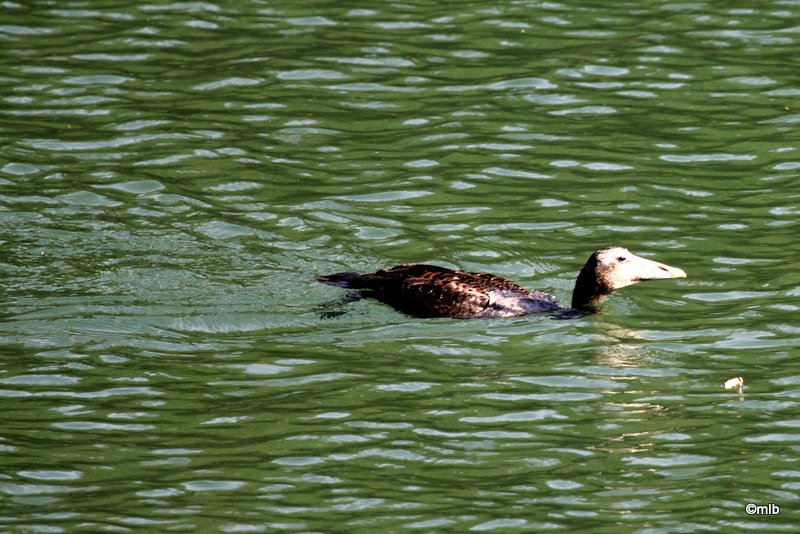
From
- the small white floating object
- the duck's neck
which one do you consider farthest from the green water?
the duck's neck

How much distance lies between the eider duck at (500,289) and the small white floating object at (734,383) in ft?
5.54

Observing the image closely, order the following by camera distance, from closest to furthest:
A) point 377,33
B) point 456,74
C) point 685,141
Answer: point 685,141 → point 456,74 → point 377,33

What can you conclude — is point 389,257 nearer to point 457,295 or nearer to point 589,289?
point 457,295

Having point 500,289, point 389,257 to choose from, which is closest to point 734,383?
point 500,289

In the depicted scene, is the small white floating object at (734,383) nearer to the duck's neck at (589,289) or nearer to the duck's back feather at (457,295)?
the duck's neck at (589,289)

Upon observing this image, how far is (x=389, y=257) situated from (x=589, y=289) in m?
2.24

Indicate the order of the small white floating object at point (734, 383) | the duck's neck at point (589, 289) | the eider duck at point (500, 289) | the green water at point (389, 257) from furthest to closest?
1. the duck's neck at point (589, 289)
2. the eider duck at point (500, 289)
3. the small white floating object at point (734, 383)
4. the green water at point (389, 257)

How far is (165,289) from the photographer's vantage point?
440 inches

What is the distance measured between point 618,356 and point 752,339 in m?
1.16

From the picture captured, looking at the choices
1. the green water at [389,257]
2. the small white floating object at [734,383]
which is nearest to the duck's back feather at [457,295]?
the green water at [389,257]

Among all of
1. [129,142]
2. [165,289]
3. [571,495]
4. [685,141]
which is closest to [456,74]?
[685,141]

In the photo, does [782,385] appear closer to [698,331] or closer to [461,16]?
[698,331]

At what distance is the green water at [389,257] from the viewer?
299 inches

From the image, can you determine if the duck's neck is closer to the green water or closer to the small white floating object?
the green water
